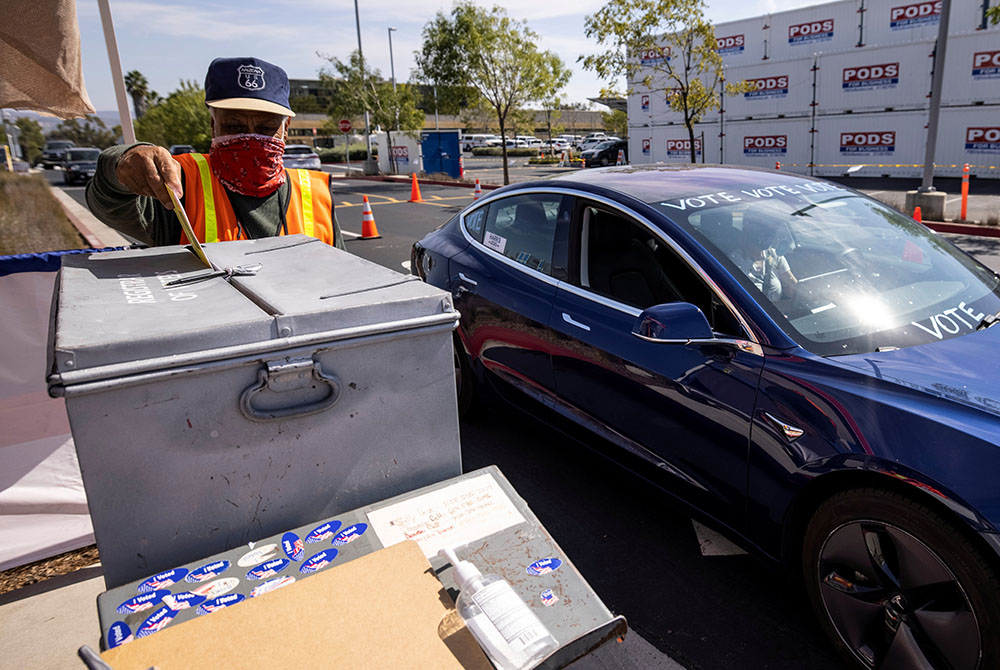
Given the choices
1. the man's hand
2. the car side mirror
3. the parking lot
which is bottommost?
the parking lot

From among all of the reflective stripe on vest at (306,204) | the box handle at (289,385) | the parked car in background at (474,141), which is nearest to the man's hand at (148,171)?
the reflective stripe on vest at (306,204)

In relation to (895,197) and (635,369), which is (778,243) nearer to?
(635,369)

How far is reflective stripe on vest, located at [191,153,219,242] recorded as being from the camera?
2.49 m

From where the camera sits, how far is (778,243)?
109 inches

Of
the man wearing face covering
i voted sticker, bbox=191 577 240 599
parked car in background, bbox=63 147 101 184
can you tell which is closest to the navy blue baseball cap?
the man wearing face covering

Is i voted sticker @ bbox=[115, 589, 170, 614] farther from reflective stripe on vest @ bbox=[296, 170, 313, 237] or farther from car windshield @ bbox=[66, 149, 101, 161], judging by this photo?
car windshield @ bbox=[66, 149, 101, 161]

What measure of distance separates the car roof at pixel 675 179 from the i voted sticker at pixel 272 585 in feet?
7.69

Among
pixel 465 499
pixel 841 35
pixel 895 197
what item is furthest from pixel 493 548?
pixel 841 35

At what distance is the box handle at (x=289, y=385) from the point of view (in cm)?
126

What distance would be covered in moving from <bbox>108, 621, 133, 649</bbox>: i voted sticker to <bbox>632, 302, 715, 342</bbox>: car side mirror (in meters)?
1.86

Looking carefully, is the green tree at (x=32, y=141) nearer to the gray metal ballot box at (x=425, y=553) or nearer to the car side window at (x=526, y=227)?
the car side window at (x=526, y=227)

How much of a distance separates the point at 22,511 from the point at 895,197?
57.4 ft

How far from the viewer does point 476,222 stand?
421 centimetres

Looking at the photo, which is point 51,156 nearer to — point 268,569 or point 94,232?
point 94,232
